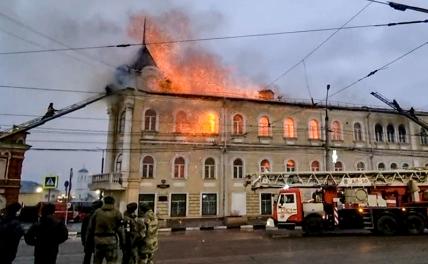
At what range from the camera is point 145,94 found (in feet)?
105

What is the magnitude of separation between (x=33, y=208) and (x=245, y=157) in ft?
91.0

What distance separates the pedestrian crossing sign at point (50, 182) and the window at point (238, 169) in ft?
55.0

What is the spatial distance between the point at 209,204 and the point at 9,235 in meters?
26.7

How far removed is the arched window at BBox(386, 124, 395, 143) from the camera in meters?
38.3

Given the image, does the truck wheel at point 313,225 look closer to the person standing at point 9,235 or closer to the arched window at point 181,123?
the arched window at point 181,123

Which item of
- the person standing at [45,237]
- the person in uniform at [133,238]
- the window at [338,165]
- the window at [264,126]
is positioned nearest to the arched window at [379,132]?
the window at [338,165]

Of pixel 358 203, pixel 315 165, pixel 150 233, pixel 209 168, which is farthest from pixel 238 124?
pixel 150 233

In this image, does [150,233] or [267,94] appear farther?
[267,94]

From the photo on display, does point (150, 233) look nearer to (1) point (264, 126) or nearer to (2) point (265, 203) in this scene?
(2) point (265, 203)

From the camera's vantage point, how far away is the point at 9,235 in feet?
19.2

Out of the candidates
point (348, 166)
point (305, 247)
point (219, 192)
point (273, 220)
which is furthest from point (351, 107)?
point (305, 247)

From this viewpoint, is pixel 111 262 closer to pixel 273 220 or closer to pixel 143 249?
pixel 143 249

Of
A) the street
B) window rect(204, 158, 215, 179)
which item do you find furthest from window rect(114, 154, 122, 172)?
the street

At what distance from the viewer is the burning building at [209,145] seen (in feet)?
102
